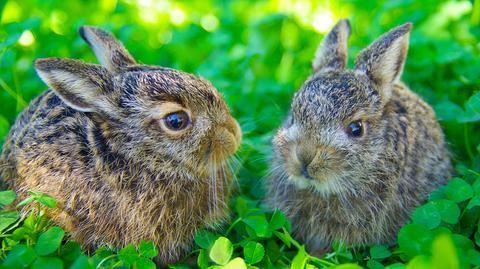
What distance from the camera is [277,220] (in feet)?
13.9

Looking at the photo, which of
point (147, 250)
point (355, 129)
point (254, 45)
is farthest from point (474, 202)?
point (254, 45)

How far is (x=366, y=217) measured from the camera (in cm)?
434

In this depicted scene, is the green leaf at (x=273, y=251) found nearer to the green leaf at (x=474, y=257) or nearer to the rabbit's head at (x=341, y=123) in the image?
the rabbit's head at (x=341, y=123)

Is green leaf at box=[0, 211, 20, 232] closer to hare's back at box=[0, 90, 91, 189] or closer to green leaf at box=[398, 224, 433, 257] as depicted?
hare's back at box=[0, 90, 91, 189]

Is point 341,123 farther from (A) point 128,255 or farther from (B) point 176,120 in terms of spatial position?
(A) point 128,255

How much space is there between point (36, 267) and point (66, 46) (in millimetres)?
3031

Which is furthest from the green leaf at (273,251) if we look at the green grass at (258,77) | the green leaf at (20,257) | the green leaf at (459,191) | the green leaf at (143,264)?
the green leaf at (20,257)

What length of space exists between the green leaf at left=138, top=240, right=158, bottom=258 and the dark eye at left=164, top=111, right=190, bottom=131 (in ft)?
2.46

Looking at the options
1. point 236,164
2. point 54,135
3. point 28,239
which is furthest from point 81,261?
point 236,164

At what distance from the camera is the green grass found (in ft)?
12.4

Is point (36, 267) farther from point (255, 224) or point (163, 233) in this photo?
point (255, 224)

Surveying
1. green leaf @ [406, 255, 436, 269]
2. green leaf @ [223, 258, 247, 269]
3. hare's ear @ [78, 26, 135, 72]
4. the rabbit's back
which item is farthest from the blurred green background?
green leaf @ [406, 255, 436, 269]

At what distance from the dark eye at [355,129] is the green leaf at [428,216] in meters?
0.64

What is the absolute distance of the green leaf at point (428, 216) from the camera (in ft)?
12.8
